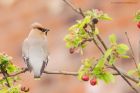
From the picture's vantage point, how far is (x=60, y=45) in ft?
25.5

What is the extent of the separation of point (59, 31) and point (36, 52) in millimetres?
3029

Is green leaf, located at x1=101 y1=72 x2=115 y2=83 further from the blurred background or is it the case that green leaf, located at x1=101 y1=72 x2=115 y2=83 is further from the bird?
the blurred background

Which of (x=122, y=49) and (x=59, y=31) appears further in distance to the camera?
(x=59, y=31)

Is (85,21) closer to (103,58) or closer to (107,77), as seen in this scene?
(103,58)

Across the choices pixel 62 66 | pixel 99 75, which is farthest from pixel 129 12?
pixel 99 75

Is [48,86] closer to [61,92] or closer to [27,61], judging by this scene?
[61,92]

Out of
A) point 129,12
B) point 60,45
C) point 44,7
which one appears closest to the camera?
point 129,12

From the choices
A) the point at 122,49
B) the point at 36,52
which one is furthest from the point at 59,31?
the point at 122,49

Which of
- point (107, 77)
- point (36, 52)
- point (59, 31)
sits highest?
point (59, 31)

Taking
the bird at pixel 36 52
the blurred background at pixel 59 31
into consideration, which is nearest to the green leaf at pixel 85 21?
the bird at pixel 36 52

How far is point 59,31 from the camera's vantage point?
25.9ft

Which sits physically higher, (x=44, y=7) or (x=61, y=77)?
(x=44, y=7)

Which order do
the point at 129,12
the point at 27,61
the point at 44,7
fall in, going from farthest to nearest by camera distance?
the point at 44,7, the point at 129,12, the point at 27,61

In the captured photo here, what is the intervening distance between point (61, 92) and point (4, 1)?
5.23ft
